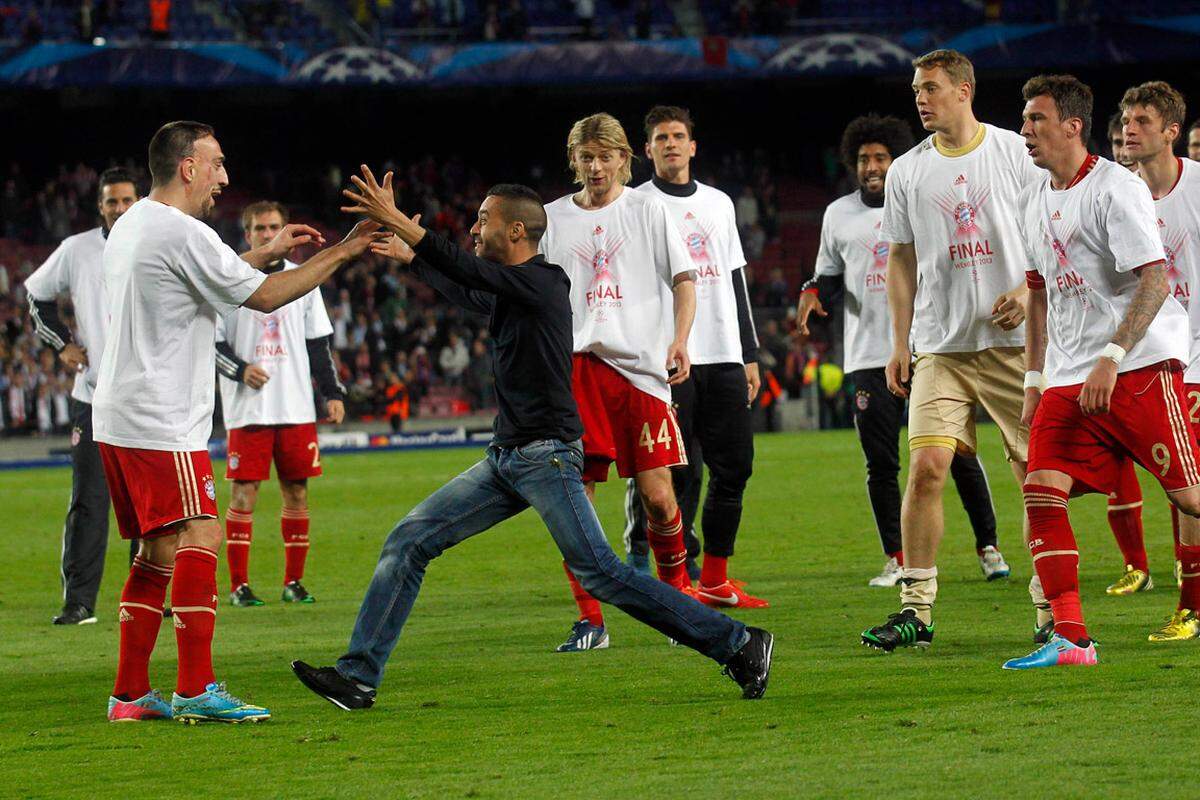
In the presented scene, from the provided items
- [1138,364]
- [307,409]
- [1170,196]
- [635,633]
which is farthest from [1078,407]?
[307,409]

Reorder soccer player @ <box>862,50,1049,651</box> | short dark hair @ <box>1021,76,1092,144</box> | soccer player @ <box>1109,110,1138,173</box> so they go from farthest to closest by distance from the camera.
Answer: soccer player @ <box>1109,110,1138,173</box>, soccer player @ <box>862,50,1049,651</box>, short dark hair @ <box>1021,76,1092,144</box>

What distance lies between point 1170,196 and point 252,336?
217 inches

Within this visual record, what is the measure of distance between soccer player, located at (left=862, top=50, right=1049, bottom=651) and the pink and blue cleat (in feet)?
9.84

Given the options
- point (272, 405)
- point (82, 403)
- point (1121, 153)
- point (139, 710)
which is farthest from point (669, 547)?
point (82, 403)

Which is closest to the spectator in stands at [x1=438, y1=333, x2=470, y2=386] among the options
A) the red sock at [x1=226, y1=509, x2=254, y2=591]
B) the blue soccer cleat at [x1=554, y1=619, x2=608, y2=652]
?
the red sock at [x1=226, y1=509, x2=254, y2=591]

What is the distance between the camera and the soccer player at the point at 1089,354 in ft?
20.7

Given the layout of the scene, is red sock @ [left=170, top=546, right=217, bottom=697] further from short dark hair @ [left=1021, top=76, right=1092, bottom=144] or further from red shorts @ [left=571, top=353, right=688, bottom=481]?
short dark hair @ [left=1021, top=76, right=1092, bottom=144]

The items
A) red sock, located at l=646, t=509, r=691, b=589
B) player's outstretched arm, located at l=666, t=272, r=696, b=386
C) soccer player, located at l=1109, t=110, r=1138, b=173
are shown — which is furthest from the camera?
soccer player, located at l=1109, t=110, r=1138, b=173

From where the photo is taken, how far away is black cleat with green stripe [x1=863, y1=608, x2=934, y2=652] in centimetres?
691

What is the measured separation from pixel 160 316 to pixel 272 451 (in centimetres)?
444

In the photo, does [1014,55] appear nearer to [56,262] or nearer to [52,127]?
[52,127]

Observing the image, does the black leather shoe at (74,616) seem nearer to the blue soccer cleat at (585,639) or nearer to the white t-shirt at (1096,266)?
the blue soccer cleat at (585,639)

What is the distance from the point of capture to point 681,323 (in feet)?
25.8

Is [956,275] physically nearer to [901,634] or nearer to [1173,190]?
[1173,190]
